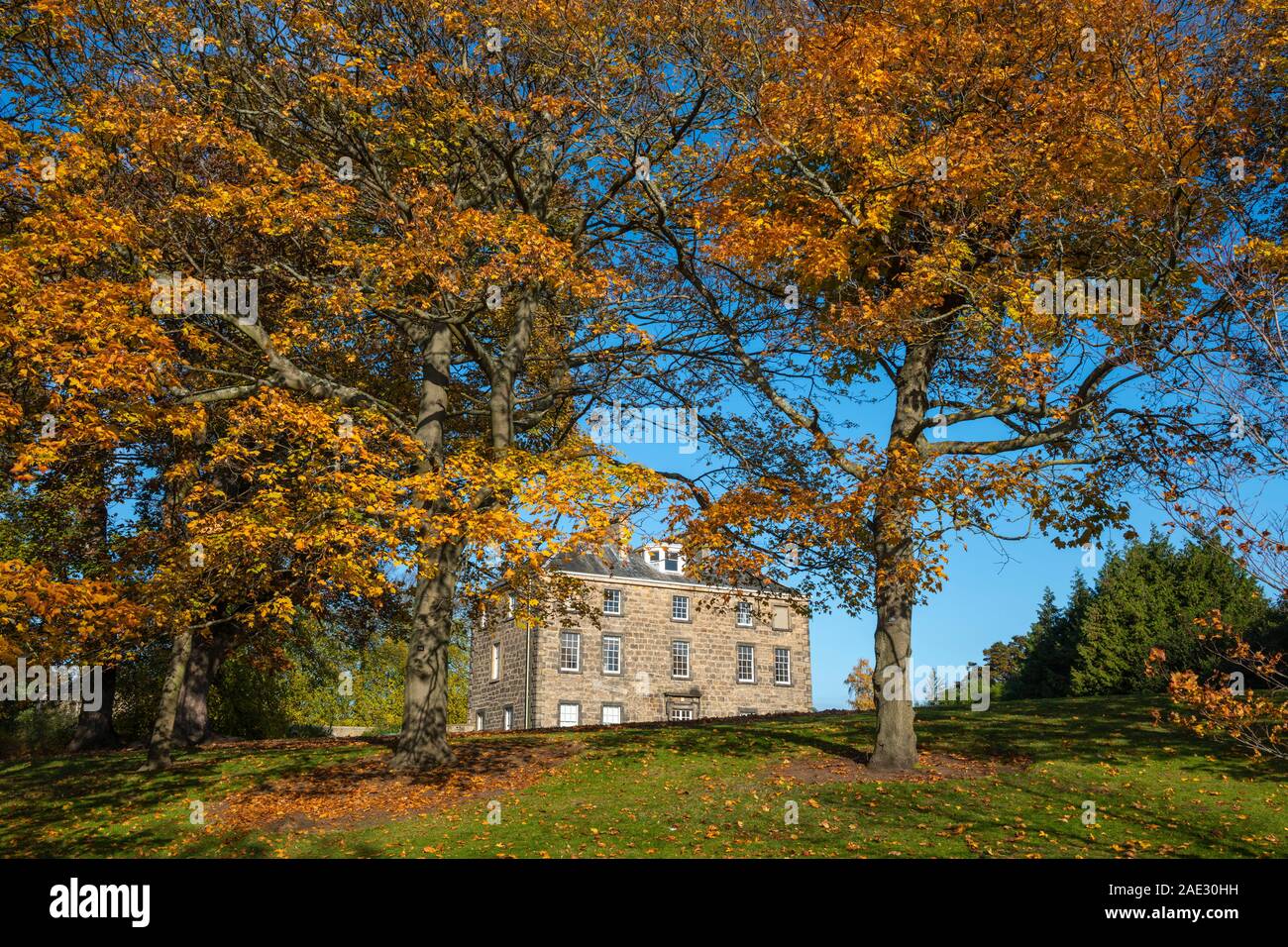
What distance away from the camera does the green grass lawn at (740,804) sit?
1196 centimetres

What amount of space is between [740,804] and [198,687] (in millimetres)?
17499

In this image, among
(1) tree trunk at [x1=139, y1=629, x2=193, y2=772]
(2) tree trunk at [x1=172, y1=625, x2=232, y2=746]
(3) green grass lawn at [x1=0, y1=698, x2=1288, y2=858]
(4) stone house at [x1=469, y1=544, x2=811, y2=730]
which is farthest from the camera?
(4) stone house at [x1=469, y1=544, x2=811, y2=730]

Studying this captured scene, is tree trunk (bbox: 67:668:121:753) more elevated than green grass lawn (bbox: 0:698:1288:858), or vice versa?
green grass lawn (bbox: 0:698:1288:858)

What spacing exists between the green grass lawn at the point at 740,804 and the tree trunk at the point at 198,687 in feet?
14.6

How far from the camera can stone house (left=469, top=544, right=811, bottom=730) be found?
44.9 metres

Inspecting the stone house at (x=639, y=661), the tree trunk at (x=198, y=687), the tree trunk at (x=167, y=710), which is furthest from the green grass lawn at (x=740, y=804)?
the stone house at (x=639, y=661)

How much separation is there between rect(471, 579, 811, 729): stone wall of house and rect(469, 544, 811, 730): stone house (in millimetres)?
52

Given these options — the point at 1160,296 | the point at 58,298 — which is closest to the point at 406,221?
the point at 58,298

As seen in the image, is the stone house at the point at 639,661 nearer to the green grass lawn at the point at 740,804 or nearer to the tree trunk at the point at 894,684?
the green grass lawn at the point at 740,804

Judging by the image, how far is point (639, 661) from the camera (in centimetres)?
4691

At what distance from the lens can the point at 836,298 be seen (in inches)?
737

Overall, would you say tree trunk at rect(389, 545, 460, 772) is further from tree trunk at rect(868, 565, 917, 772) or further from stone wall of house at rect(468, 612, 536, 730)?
stone wall of house at rect(468, 612, 536, 730)

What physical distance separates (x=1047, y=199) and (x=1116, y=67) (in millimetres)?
2117

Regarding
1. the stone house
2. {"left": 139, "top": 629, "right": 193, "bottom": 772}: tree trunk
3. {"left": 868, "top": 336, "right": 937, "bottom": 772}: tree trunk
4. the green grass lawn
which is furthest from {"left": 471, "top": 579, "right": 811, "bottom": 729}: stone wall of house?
{"left": 868, "top": 336, "right": 937, "bottom": 772}: tree trunk
